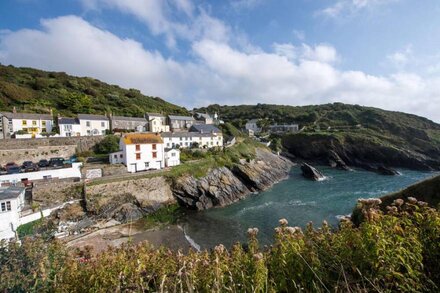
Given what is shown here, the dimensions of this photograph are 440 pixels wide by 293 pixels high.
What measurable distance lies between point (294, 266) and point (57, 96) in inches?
2954

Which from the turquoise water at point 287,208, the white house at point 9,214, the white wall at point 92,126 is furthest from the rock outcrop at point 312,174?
the white house at point 9,214

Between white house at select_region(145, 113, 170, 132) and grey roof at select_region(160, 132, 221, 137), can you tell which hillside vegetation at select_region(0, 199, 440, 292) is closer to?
grey roof at select_region(160, 132, 221, 137)

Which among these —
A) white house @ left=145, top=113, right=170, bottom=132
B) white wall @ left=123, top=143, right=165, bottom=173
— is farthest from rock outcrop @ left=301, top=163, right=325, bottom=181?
white house @ left=145, top=113, right=170, bottom=132

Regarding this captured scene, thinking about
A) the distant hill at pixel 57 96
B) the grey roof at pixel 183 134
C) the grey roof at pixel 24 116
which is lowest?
the grey roof at pixel 183 134

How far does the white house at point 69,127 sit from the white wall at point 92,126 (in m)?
0.81

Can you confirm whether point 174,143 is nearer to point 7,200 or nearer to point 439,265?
point 7,200

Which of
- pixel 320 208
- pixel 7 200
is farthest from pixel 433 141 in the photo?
pixel 7 200

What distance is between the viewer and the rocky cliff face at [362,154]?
57562 millimetres

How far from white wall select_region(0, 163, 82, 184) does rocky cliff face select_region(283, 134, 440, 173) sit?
185 ft

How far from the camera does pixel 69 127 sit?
43281mm

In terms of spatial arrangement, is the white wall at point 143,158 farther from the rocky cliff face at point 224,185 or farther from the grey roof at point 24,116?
the grey roof at point 24,116

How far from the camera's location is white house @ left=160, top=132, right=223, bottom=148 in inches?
1853

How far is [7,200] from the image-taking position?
18.9 m

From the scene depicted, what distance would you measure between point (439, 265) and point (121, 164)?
114ft
